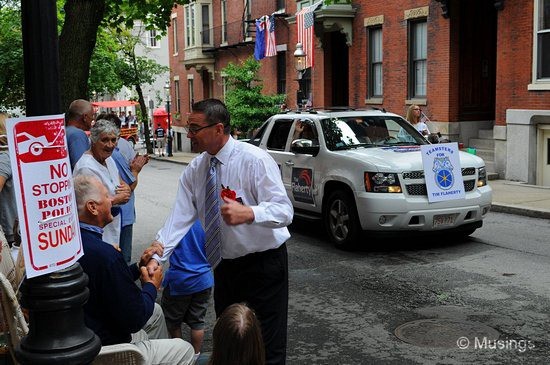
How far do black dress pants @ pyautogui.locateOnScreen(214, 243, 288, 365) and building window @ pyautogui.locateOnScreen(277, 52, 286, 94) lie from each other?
24710mm

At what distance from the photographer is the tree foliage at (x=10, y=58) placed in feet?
92.8

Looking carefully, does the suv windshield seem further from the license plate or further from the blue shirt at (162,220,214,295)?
the blue shirt at (162,220,214,295)

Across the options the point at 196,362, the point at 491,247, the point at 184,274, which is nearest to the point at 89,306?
the point at 196,362

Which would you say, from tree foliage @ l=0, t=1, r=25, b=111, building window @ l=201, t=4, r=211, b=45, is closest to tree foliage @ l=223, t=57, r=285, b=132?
tree foliage @ l=0, t=1, r=25, b=111

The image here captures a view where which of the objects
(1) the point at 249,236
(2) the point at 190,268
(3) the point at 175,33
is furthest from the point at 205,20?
(1) the point at 249,236

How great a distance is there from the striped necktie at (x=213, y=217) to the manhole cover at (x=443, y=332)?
93.1 inches

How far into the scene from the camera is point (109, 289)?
3562mm

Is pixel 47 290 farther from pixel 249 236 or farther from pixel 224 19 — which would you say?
pixel 224 19

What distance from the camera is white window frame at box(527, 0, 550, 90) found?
1573cm

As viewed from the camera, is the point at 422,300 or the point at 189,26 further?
the point at 189,26

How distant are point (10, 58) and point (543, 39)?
2136 centimetres

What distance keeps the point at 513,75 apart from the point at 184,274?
44.8ft

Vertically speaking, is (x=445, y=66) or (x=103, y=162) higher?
(x=445, y=66)

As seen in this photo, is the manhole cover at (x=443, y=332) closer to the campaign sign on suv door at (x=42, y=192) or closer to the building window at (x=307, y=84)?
the campaign sign on suv door at (x=42, y=192)
